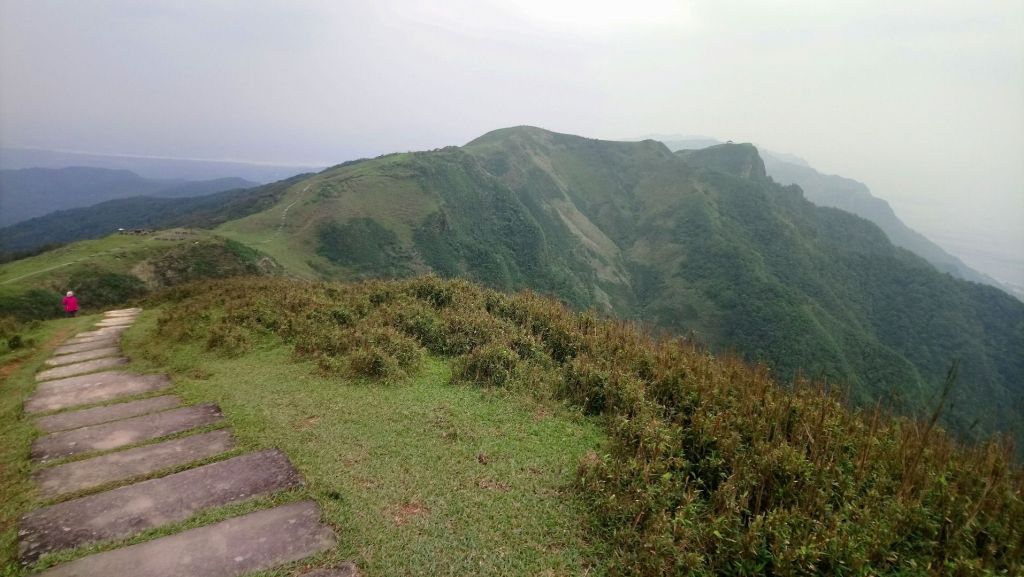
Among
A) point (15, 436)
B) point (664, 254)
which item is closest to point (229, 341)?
point (15, 436)

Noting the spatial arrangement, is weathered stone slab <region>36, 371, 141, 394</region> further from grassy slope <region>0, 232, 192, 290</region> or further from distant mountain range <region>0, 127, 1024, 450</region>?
distant mountain range <region>0, 127, 1024, 450</region>

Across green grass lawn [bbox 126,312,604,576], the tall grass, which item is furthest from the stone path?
the tall grass

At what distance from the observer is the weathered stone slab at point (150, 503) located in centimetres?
443

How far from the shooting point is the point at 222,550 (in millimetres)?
4270

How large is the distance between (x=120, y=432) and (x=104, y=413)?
0.96m

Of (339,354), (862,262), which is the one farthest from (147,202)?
(862,262)

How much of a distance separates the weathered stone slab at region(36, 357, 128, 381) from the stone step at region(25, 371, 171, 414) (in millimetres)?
372

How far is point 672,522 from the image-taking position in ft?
14.5

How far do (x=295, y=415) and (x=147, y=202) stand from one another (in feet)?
671

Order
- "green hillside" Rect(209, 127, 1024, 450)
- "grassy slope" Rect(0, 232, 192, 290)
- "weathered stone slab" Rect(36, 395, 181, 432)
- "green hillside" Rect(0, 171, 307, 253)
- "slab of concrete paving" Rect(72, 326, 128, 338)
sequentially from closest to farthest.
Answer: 1. "weathered stone slab" Rect(36, 395, 181, 432)
2. "slab of concrete paving" Rect(72, 326, 128, 338)
3. "grassy slope" Rect(0, 232, 192, 290)
4. "green hillside" Rect(209, 127, 1024, 450)
5. "green hillside" Rect(0, 171, 307, 253)

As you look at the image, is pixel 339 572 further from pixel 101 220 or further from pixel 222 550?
pixel 101 220

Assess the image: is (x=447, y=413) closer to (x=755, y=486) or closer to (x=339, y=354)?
(x=339, y=354)

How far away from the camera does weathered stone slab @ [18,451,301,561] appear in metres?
4.43

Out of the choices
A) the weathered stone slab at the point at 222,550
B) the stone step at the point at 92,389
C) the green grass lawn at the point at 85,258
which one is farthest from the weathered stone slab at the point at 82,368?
the green grass lawn at the point at 85,258
